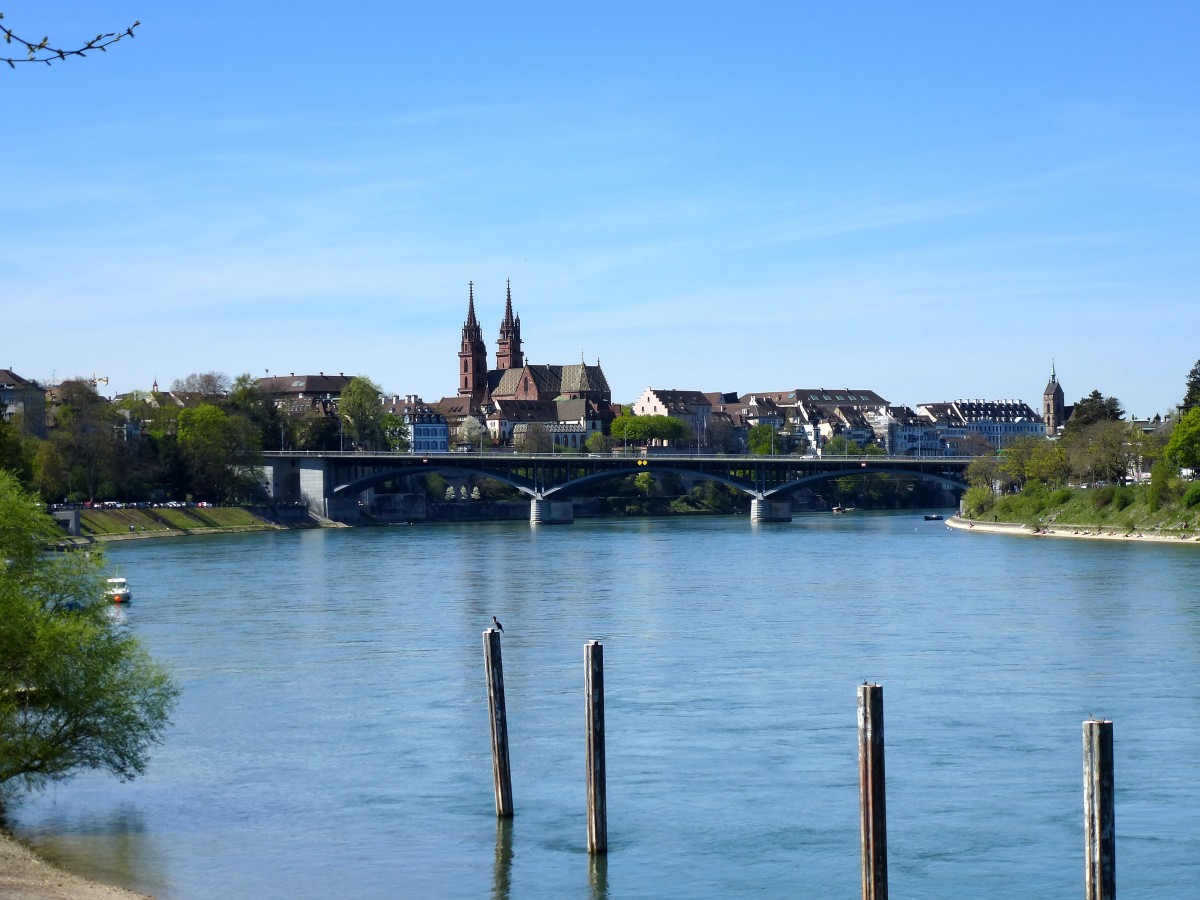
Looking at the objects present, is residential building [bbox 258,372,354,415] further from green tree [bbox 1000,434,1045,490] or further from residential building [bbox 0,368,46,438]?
green tree [bbox 1000,434,1045,490]

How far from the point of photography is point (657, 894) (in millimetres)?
19406

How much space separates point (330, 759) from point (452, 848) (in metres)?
5.70

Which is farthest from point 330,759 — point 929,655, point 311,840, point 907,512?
point 907,512

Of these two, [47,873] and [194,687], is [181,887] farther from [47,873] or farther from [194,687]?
[194,687]

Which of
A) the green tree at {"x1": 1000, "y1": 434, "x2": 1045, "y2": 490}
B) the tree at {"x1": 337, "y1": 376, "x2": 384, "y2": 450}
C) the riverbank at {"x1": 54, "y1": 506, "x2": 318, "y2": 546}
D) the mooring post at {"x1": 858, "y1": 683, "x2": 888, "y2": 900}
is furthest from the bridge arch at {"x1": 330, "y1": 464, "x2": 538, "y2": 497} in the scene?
the mooring post at {"x1": 858, "y1": 683, "x2": 888, "y2": 900}

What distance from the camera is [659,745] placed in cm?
2727

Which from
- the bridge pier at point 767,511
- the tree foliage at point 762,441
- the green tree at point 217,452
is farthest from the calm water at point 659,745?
the tree foliage at point 762,441

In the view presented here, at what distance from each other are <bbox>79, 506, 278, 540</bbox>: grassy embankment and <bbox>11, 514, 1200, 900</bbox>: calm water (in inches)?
1533

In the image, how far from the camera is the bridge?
11244 cm

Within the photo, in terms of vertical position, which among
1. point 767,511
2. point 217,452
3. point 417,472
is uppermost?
point 217,452

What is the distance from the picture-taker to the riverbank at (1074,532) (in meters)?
77.5

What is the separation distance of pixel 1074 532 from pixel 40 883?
243 feet

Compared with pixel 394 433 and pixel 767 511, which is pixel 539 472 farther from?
pixel 394 433

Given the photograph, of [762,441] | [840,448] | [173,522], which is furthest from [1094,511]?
[762,441]
